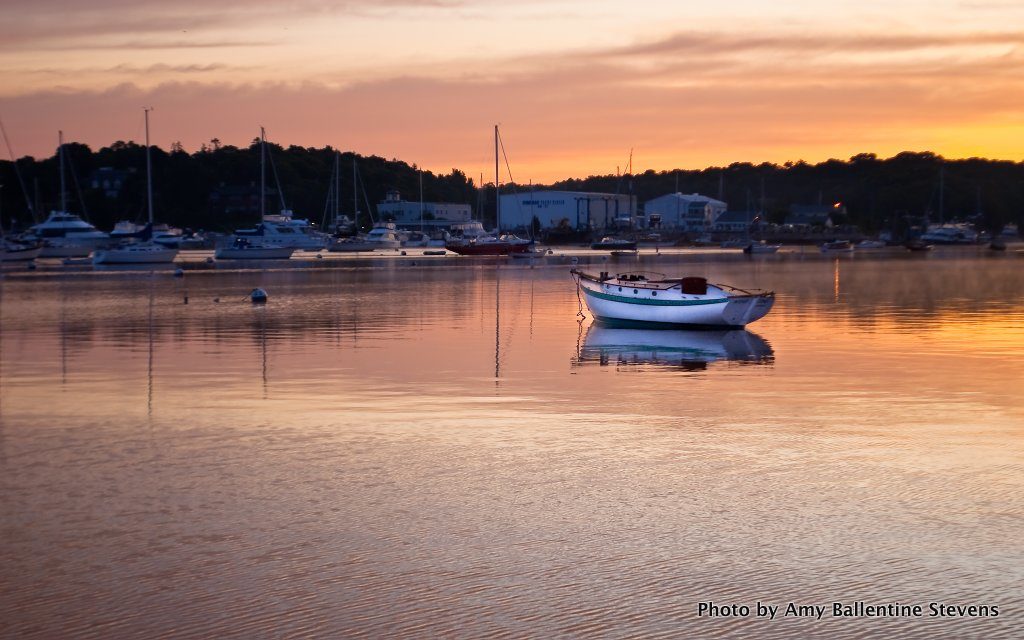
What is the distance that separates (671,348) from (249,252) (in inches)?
3608

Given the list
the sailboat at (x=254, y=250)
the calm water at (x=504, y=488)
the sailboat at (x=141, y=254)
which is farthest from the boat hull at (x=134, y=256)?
the calm water at (x=504, y=488)

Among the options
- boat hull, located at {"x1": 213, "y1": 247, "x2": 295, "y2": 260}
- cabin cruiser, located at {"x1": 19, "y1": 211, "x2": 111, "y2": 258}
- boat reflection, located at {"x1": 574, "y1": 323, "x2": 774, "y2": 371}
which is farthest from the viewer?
cabin cruiser, located at {"x1": 19, "y1": 211, "x2": 111, "y2": 258}

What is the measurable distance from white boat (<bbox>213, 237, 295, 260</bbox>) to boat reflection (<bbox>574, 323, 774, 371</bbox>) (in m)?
84.7

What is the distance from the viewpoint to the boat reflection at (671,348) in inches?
1045

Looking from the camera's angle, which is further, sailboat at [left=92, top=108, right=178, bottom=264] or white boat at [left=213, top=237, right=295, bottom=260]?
white boat at [left=213, top=237, right=295, bottom=260]

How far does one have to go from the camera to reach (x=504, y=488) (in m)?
13.3

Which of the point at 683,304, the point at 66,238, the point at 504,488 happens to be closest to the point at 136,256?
the point at 66,238

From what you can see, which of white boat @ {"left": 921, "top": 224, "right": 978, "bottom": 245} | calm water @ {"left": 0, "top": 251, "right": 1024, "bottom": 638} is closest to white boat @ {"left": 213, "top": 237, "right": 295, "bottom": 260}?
calm water @ {"left": 0, "top": 251, "right": 1024, "bottom": 638}

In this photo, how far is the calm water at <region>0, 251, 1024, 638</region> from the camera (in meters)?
9.46

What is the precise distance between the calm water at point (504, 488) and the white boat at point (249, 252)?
8666 centimetres

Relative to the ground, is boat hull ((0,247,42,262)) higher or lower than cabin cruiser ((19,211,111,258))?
lower

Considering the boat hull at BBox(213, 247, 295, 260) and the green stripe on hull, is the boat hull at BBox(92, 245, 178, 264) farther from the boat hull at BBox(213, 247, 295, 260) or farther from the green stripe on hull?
the green stripe on hull

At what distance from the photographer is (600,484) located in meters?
13.4

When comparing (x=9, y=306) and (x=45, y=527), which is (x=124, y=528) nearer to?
(x=45, y=527)
